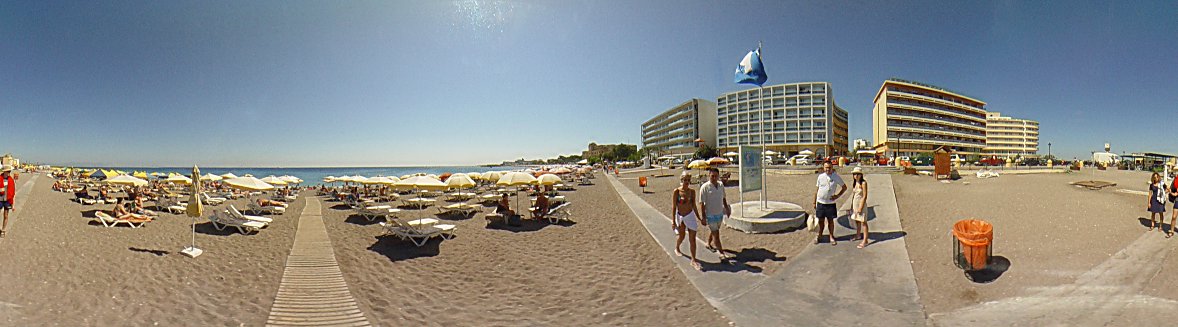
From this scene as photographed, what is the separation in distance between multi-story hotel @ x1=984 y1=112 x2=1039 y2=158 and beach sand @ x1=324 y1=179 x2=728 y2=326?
141518mm

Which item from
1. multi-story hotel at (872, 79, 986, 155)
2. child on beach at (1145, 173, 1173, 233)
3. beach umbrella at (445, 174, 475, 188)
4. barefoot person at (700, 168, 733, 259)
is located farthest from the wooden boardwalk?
multi-story hotel at (872, 79, 986, 155)

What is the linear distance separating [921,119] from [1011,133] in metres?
74.2

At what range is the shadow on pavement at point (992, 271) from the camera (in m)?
5.48

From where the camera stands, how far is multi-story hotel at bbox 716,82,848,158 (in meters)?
74.3

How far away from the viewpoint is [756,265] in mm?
6562

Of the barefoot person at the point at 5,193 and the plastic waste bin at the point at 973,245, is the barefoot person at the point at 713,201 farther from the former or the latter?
the barefoot person at the point at 5,193

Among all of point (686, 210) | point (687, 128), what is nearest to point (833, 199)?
point (686, 210)

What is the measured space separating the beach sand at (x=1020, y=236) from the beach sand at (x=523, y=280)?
3.17 metres

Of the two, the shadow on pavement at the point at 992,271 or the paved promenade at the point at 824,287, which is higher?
the shadow on pavement at the point at 992,271

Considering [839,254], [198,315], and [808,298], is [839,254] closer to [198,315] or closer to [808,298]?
[808,298]

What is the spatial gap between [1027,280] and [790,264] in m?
2.83

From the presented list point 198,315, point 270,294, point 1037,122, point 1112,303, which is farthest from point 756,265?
point 1037,122

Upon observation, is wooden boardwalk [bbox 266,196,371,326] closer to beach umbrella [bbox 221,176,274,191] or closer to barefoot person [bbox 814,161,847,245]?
beach umbrella [bbox 221,176,274,191]

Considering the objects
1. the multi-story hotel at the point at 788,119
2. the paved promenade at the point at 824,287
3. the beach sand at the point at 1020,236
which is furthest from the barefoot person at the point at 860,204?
the multi-story hotel at the point at 788,119
